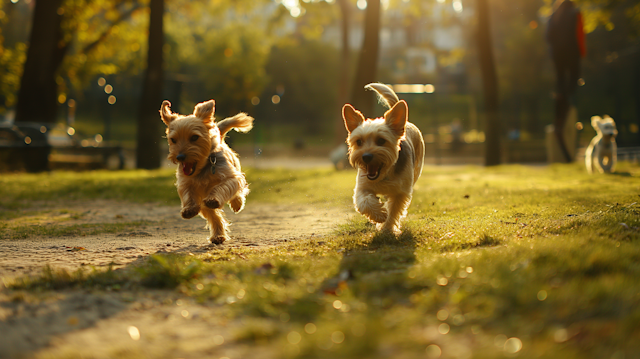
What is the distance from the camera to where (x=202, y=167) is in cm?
578

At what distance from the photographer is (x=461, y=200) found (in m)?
8.53

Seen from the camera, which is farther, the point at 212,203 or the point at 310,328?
the point at 212,203

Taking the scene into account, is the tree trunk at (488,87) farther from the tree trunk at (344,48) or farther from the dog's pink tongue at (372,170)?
the dog's pink tongue at (372,170)

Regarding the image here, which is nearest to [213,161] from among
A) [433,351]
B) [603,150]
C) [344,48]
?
[433,351]

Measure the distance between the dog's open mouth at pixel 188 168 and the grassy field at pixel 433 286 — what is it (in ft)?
3.39

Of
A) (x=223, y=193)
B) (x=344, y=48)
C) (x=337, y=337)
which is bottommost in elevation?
(x=337, y=337)

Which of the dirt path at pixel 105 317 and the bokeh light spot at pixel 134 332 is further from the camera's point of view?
the bokeh light spot at pixel 134 332

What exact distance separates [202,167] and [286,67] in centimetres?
5222

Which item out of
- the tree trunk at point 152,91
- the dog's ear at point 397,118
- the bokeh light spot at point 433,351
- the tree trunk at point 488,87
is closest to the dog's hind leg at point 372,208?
the dog's ear at point 397,118

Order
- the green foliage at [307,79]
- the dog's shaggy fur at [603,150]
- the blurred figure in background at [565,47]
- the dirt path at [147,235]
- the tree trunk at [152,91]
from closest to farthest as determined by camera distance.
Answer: the dirt path at [147,235]
the dog's shaggy fur at [603,150]
the blurred figure in background at [565,47]
the tree trunk at [152,91]
the green foliage at [307,79]

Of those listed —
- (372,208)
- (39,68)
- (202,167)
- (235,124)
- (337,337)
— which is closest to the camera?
(337,337)

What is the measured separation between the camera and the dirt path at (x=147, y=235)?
15.9ft

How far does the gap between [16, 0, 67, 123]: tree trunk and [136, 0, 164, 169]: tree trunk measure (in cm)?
322

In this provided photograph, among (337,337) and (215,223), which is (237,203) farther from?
(337,337)
